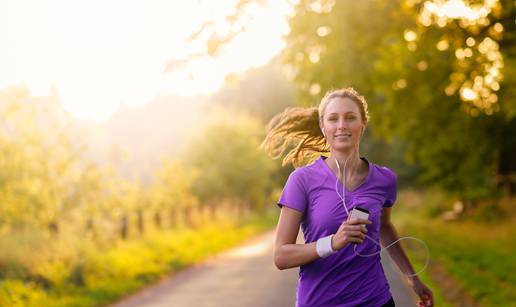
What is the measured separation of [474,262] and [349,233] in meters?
12.5

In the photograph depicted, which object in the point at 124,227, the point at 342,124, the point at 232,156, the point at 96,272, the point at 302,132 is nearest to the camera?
the point at 342,124

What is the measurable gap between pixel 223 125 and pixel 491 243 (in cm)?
3053

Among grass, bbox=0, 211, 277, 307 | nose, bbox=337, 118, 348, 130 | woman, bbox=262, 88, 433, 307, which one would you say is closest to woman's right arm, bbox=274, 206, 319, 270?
woman, bbox=262, 88, 433, 307

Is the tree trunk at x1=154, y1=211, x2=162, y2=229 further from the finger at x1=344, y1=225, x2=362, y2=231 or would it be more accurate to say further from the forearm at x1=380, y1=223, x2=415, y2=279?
the finger at x1=344, y1=225, x2=362, y2=231

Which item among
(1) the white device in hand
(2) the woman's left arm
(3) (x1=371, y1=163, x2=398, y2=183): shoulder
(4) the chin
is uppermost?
(4) the chin

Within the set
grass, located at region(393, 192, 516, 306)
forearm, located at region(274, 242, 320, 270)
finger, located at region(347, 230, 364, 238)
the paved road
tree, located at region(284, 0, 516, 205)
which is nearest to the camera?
finger, located at region(347, 230, 364, 238)

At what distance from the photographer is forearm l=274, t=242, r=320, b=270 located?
12.6ft

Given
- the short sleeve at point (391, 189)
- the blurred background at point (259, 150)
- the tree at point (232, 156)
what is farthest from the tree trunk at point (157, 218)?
the short sleeve at point (391, 189)

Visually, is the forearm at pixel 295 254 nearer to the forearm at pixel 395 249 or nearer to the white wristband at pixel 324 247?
the white wristband at pixel 324 247

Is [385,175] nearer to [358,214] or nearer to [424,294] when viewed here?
[358,214]

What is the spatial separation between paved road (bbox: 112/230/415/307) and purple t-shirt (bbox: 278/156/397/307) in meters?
7.45

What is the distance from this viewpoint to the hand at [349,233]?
144 inches

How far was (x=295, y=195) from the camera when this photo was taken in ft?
13.0

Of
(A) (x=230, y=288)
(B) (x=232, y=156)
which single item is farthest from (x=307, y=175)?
(B) (x=232, y=156)
